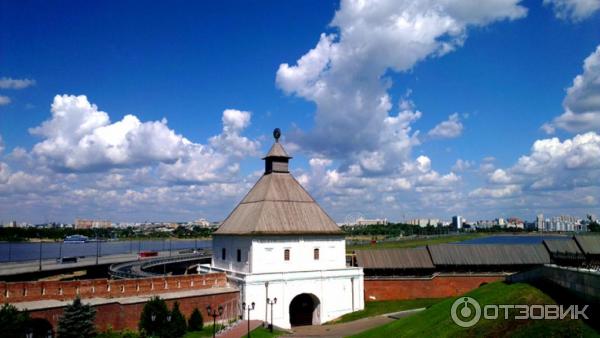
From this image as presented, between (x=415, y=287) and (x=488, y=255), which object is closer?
(x=415, y=287)

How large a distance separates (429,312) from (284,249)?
13797mm

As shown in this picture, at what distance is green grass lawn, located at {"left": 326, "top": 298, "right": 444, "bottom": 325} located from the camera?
3175cm

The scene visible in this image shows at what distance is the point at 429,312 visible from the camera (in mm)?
20016

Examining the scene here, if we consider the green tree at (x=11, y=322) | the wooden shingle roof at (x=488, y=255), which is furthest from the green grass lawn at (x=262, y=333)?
the wooden shingle roof at (x=488, y=255)

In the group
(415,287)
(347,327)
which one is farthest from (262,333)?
(415,287)

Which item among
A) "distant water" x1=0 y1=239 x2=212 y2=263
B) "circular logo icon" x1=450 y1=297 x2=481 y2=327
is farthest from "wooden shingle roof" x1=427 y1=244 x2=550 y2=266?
"distant water" x1=0 y1=239 x2=212 y2=263

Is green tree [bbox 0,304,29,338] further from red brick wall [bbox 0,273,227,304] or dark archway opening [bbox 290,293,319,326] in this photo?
dark archway opening [bbox 290,293,319,326]

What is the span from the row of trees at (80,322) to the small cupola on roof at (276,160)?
1467cm

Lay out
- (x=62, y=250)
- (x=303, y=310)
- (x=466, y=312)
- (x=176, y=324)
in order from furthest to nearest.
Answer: (x=62, y=250) → (x=303, y=310) → (x=176, y=324) → (x=466, y=312)

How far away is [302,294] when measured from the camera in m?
33.0

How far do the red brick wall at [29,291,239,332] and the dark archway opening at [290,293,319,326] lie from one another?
495 centimetres

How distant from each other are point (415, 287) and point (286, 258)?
1087cm

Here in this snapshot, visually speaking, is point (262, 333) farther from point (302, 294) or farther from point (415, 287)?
point (415, 287)

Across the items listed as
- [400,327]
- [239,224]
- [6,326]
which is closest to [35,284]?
[6,326]
